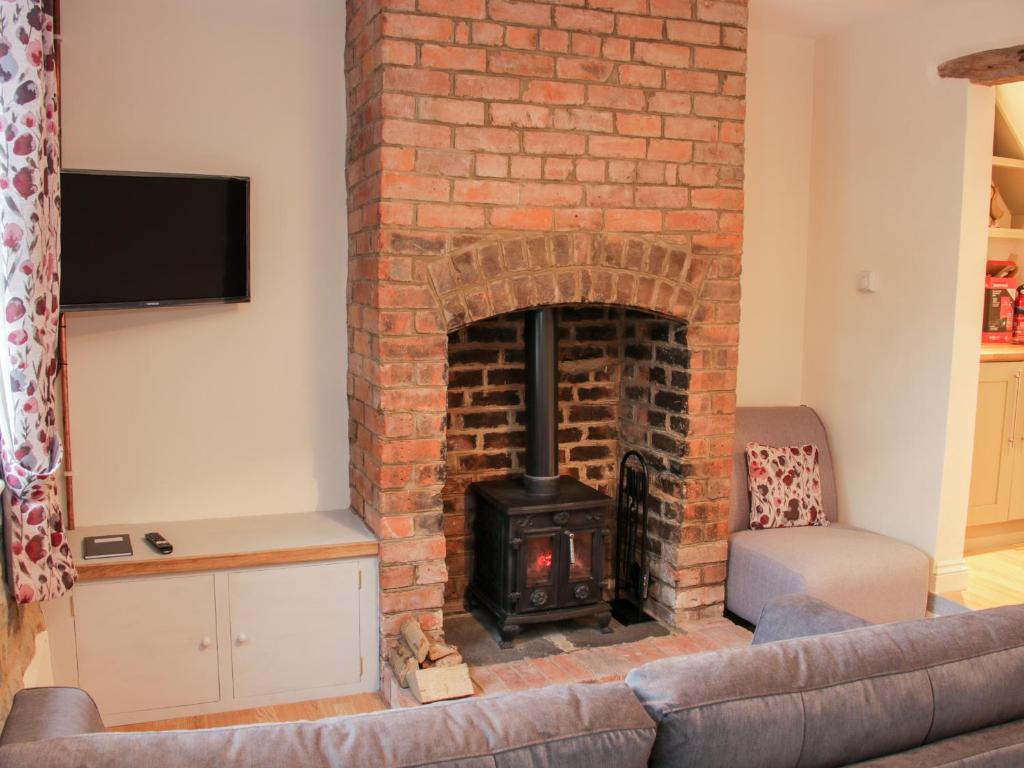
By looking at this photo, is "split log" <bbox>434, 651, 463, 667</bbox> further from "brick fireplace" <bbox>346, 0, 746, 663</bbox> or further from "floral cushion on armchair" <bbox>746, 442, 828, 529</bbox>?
"floral cushion on armchair" <bbox>746, 442, 828, 529</bbox>

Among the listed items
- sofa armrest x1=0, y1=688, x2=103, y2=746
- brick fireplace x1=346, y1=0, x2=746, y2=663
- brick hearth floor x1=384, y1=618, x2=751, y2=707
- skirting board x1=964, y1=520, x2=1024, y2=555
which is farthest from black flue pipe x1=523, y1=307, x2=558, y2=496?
skirting board x1=964, y1=520, x2=1024, y2=555

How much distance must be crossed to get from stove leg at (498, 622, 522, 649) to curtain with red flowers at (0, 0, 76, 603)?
4.88 ft

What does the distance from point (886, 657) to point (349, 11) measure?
2852mm

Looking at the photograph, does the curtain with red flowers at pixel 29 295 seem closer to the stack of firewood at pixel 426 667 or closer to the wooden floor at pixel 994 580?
the stack of firewood at pixel 426 667

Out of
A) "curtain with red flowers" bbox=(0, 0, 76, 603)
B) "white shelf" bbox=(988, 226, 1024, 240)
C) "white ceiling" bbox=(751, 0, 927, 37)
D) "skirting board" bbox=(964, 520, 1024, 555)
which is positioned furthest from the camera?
"skirting board" bbox=(964, 520, 1024, 555)

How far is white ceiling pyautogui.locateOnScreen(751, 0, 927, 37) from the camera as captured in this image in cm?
364

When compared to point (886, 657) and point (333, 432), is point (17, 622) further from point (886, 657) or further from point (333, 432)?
point (886, 657)

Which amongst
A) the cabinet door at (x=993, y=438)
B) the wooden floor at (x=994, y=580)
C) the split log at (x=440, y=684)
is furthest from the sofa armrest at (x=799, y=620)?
the cabinet door at (x=993, y=438)

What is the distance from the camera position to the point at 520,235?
318 centimetres

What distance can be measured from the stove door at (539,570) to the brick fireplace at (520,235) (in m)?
0.30

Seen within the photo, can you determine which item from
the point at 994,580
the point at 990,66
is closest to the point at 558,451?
the point at 994,580

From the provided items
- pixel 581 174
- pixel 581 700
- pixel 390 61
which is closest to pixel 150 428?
pixel 390 61

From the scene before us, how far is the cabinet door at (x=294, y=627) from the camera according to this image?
308 cm

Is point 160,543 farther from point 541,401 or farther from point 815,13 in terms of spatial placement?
point 815,13
